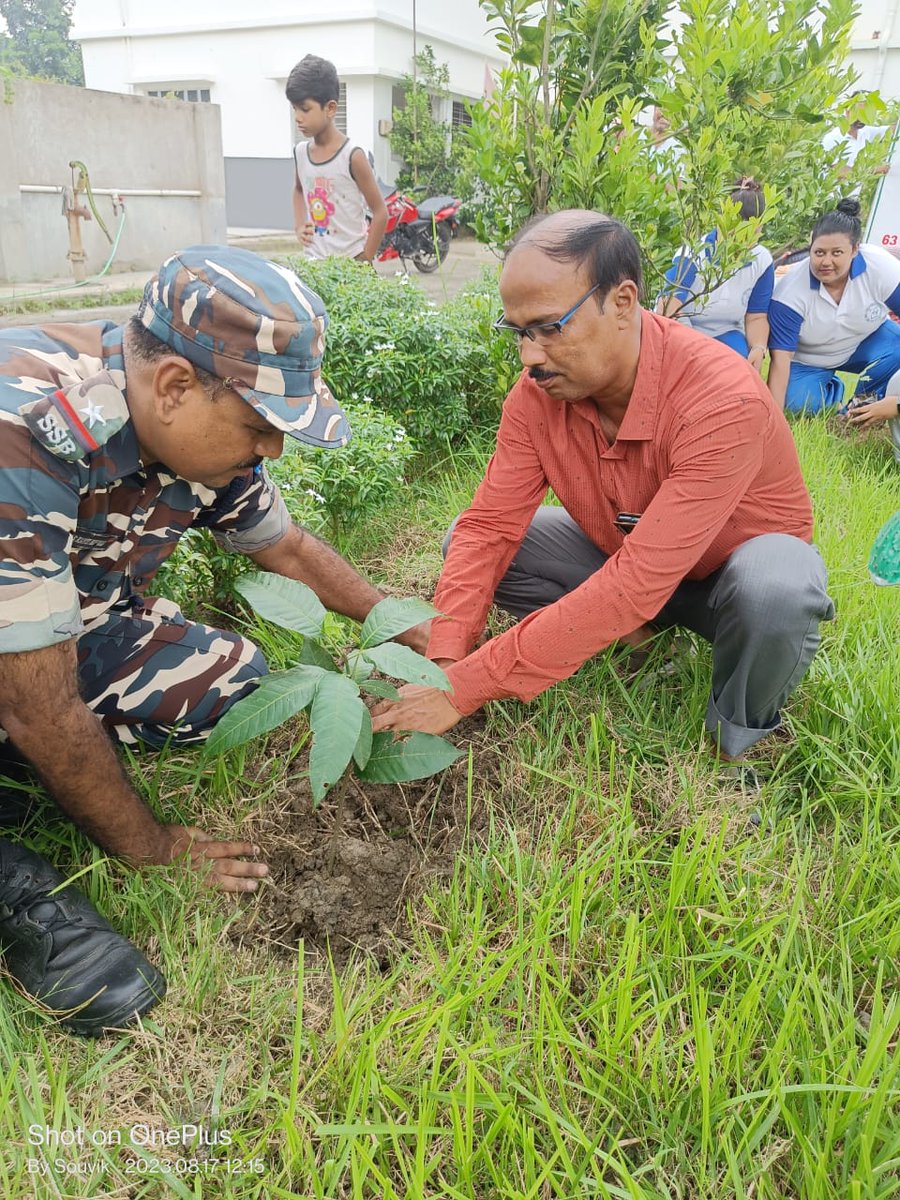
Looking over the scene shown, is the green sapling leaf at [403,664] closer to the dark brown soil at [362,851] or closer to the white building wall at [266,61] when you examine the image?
the dark brown soil at [362,851]

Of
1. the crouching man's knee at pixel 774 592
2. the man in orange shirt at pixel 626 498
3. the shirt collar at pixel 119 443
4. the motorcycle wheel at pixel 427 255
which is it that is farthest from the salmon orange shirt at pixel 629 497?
the motorcycle wheel at pixel 427 255

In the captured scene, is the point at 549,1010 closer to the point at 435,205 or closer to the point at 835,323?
the point at 835,323

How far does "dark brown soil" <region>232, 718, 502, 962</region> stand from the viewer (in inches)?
66.9

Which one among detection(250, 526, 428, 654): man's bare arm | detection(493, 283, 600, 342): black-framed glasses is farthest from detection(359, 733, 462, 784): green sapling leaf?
detection(493, 283, 600, 342): black-framed glasses

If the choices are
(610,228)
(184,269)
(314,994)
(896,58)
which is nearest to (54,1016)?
(314,994)

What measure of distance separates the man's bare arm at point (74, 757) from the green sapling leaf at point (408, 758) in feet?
1.21

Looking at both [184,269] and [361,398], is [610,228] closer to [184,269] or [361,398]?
[184,269]

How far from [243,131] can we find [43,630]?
1792cm

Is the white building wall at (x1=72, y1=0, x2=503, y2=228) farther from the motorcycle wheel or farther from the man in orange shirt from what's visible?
the man in orange shirt

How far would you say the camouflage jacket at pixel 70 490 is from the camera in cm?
143

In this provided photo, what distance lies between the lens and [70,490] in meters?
1.52

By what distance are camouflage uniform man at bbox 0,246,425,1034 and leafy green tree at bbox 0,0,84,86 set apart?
36.3 m

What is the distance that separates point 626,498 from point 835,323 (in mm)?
3399

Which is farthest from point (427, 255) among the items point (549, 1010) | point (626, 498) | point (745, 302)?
point (549, 1010)
